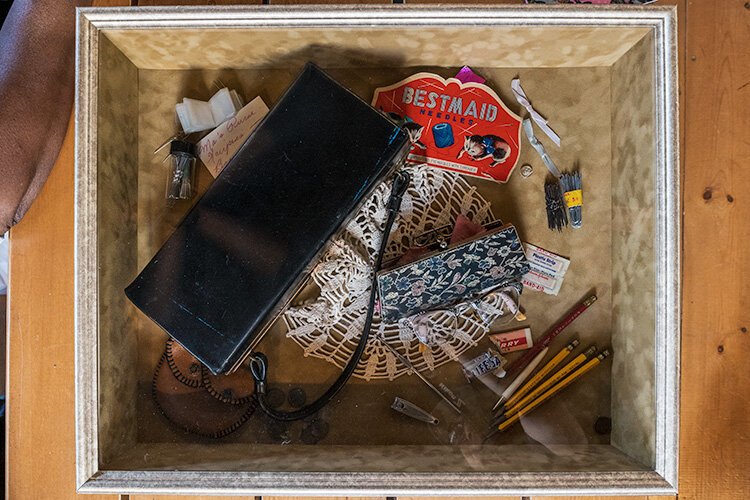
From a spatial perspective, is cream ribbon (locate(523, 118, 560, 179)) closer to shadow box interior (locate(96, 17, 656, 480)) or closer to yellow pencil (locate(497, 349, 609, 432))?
shadow box interior (locate(96, 17, 656, 480))

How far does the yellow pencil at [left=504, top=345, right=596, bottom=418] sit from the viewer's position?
90 centimetres

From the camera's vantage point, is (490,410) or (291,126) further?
(490,410)

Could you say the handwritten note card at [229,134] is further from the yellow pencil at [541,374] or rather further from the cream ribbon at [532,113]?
the yellow pencil at [541,374]

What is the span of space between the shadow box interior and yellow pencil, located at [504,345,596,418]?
0.02m

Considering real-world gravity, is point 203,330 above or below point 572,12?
below

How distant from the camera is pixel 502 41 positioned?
2.76 feet

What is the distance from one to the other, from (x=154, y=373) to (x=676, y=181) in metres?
0.88

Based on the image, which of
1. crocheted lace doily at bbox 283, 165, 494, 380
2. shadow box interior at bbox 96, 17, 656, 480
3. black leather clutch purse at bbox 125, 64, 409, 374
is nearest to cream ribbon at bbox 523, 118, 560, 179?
Result: shadow box interior at bbox 96, 17, 656, 480

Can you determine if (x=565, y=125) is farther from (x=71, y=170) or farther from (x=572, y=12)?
(x=71, y=170)

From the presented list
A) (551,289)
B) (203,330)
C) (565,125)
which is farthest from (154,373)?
(565,125)

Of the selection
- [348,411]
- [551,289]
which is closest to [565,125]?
[551,289]

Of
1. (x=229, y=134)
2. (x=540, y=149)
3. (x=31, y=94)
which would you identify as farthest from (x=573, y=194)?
(x=31, y=94)

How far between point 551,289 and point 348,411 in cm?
41

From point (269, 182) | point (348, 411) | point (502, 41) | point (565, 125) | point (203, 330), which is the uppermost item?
point (502, 41)
